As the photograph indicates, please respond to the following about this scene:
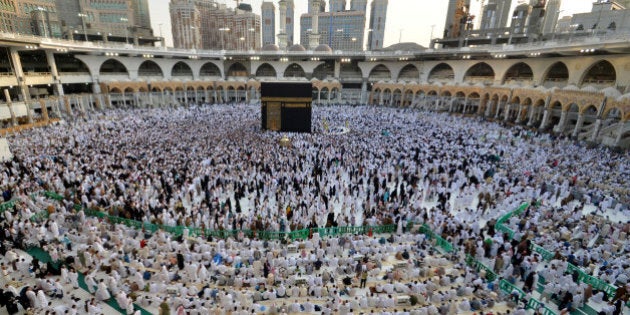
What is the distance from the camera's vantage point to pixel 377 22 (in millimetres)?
99188

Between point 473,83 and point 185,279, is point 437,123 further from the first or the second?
point 185,279

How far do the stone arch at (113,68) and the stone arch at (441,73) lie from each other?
3817cm

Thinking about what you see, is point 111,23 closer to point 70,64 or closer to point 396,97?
point 70,64

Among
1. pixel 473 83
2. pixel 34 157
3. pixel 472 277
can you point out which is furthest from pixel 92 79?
pixel 473 83

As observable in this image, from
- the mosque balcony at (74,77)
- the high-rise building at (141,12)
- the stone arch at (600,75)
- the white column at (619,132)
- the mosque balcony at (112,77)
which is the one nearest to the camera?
the white column at (619,132)

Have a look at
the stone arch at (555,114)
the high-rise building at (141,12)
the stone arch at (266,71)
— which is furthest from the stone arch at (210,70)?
the stone arch at (555,114)

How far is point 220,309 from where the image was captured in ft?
19.0

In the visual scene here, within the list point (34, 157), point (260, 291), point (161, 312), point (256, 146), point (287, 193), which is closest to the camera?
point (161, 312)

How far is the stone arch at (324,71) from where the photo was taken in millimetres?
44594

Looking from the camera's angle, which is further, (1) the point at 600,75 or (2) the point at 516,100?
(2) the point at 516,100

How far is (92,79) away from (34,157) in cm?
2251

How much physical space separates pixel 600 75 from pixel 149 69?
153 ft

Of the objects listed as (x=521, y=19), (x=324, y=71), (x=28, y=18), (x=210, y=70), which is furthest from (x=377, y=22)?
(x=28, y=18)

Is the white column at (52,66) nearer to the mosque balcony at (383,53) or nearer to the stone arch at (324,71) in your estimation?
the mosque balcony at (383,53)
